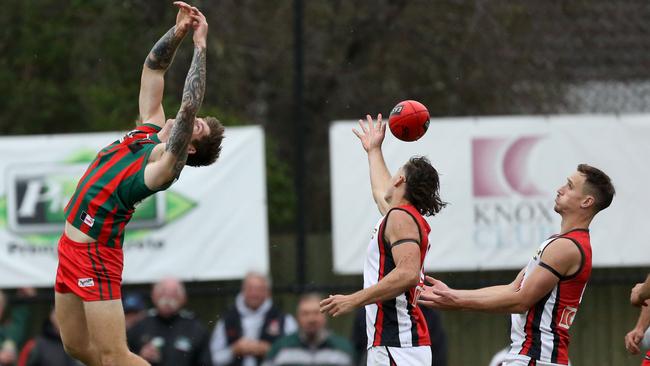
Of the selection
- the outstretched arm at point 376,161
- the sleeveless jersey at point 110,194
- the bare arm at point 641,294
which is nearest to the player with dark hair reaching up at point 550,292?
the bare arm at point 641,294

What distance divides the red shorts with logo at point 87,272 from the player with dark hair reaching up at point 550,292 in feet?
6.59

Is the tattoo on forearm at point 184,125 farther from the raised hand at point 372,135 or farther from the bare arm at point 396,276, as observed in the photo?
the raised hand at point 372,135

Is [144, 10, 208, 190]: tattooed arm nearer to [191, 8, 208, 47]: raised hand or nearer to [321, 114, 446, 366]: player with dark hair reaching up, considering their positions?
[191, 8, 208, 47]: raised hand

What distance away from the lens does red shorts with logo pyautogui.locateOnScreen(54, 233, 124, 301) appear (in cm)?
754

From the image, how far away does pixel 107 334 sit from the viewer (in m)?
7.51

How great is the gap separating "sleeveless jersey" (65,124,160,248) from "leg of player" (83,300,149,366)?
0.42 m

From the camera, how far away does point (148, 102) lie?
8086 millimetres

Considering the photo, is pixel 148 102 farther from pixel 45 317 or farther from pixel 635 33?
pixel 635 33

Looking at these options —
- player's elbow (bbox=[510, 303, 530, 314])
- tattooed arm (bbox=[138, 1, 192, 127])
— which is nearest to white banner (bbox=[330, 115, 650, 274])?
tattooed arm (bbox=[138, 1, 192, 127])

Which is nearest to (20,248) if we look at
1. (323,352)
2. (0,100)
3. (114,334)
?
(0,100)

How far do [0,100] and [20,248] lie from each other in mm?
2142

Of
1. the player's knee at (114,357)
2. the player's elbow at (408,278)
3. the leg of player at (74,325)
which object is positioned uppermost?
the player's elbow at (408,278)

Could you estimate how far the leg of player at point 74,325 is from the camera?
7617 millimetres

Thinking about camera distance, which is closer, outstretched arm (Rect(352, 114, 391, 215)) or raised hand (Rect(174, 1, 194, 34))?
raised hand (Rect(174, 1, 194, 34))
